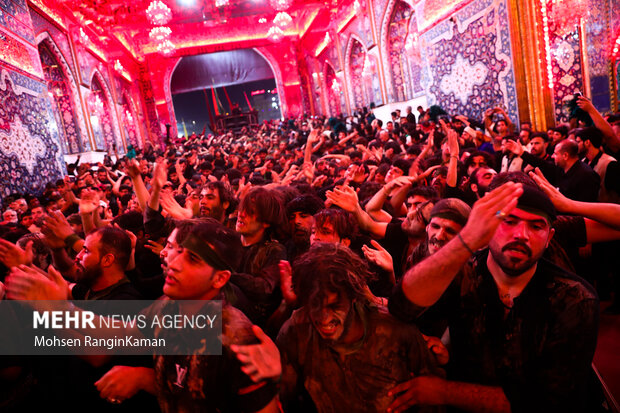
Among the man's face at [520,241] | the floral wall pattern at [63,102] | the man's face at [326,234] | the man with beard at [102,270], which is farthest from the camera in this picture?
the floral wall pattern at [63,102]

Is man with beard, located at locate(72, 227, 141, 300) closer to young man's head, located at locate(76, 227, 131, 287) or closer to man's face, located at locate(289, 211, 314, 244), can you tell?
young man's head, located at locate(76, 227, 131, 287)

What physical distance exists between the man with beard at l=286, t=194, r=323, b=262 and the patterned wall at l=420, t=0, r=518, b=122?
7606mm

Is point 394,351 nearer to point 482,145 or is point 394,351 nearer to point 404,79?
point 482,145

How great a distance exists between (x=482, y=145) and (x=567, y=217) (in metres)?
4.99

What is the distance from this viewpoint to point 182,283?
1.68 meters

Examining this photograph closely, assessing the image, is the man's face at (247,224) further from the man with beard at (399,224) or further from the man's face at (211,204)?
the man's face at (211,204)

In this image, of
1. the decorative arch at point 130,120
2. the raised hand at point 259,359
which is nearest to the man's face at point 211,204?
the raised hand at point 259,359

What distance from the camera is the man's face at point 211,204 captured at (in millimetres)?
3652

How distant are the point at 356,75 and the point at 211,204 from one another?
17.6 metres

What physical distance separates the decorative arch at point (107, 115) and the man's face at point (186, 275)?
52.9 feet

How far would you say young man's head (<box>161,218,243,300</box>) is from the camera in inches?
66.4

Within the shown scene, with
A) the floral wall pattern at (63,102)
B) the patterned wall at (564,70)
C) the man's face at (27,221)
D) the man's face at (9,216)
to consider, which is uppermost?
the floral wall pattern at (63,102)

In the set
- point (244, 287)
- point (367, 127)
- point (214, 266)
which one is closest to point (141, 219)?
point (244, 287)

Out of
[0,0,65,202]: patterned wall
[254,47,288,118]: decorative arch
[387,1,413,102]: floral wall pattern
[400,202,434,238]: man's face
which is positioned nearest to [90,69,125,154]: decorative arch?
[0,0,65,202]: patterned wall
